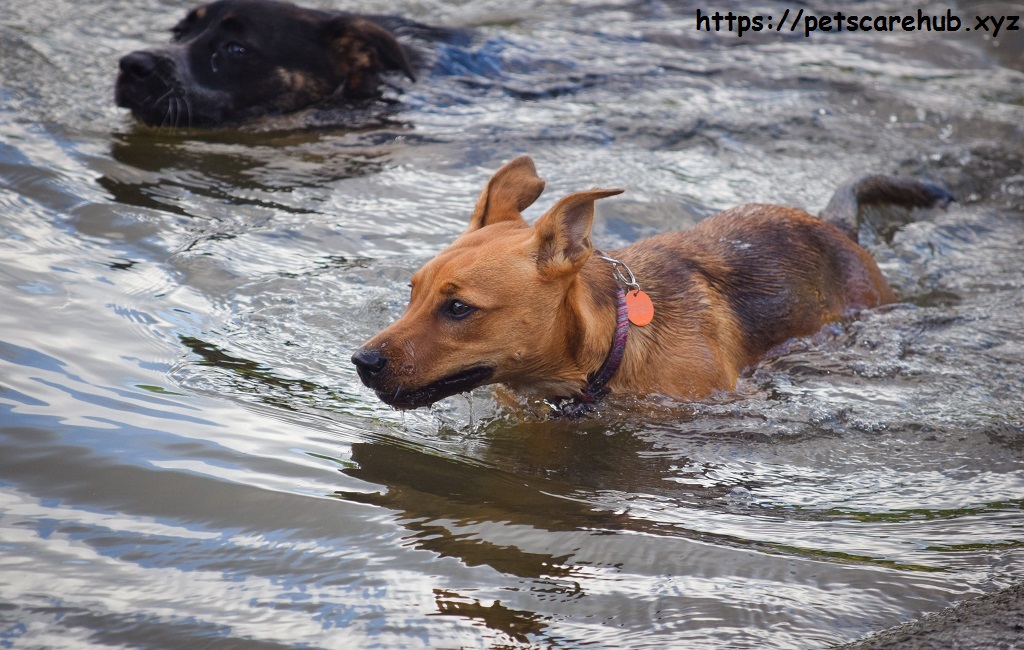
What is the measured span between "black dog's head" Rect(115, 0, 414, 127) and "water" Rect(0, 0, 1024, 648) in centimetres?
27

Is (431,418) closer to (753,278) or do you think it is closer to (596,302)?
(596,302)

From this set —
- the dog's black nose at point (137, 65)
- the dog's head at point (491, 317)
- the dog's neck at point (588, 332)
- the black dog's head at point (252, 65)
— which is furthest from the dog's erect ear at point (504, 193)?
the dog's black nose at point (137, 65)

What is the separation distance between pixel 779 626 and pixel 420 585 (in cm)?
104

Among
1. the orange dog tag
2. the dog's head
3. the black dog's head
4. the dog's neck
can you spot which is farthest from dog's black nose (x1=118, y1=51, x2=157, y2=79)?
the orange dog tag

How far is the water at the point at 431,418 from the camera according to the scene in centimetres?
295

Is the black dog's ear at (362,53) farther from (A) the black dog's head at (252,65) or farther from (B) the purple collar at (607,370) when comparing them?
(B) the purple collar at (607,370)

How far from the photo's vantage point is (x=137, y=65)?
7.41 m

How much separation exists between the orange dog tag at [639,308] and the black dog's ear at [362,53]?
4.54m

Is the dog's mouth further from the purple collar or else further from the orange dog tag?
the orange dog tag

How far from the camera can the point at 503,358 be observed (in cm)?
421

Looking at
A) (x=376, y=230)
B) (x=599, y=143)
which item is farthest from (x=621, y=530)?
(x=599, y=143)

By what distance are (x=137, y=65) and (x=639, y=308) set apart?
4704 mm

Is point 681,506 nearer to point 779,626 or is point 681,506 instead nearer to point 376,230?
point 779,626

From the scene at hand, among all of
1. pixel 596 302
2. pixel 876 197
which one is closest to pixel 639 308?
pixel 596 302
